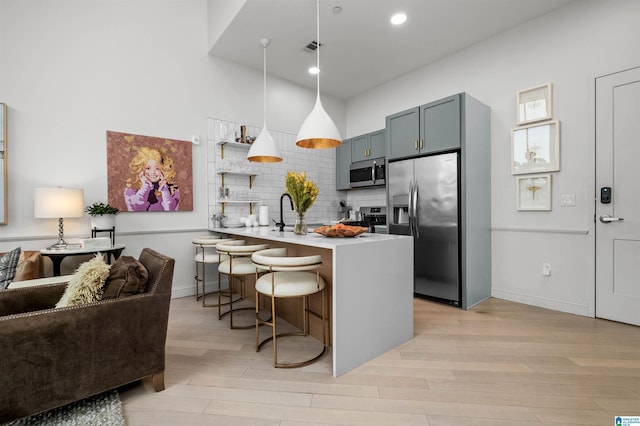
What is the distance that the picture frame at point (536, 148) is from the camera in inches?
124

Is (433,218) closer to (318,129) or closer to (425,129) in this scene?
(425,129)

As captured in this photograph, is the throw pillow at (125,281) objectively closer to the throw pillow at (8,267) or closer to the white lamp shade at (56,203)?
the throw pillow at (8,267)

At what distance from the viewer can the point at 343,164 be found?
5402 millimetres

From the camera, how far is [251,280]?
356cm

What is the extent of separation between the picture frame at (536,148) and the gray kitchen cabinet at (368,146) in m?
1.79

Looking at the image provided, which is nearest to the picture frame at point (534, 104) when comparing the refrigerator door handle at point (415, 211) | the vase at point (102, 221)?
the refrigerator door handle at point (415, 211)

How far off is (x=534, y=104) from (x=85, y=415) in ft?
15.3

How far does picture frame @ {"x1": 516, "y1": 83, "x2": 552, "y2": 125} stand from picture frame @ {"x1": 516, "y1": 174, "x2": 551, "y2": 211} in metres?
0.65

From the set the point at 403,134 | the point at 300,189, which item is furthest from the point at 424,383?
the point at 403,134

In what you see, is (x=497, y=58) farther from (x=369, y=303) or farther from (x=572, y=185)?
(x=369, y=303)

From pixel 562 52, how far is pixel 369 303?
3.40m

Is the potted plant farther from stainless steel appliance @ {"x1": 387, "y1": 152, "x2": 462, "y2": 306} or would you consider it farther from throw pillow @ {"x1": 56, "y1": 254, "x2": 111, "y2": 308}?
stainless steel appliance @ {"x1": 387, "y1": 152, "x2": 462, "y2": 306}

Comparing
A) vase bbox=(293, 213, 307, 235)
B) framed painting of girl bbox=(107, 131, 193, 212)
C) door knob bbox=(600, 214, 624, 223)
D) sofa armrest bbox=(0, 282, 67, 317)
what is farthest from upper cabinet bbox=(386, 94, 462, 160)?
sofa armrest bbox=(0, 282, 67, 317)

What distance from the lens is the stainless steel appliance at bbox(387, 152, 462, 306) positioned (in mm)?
3367
